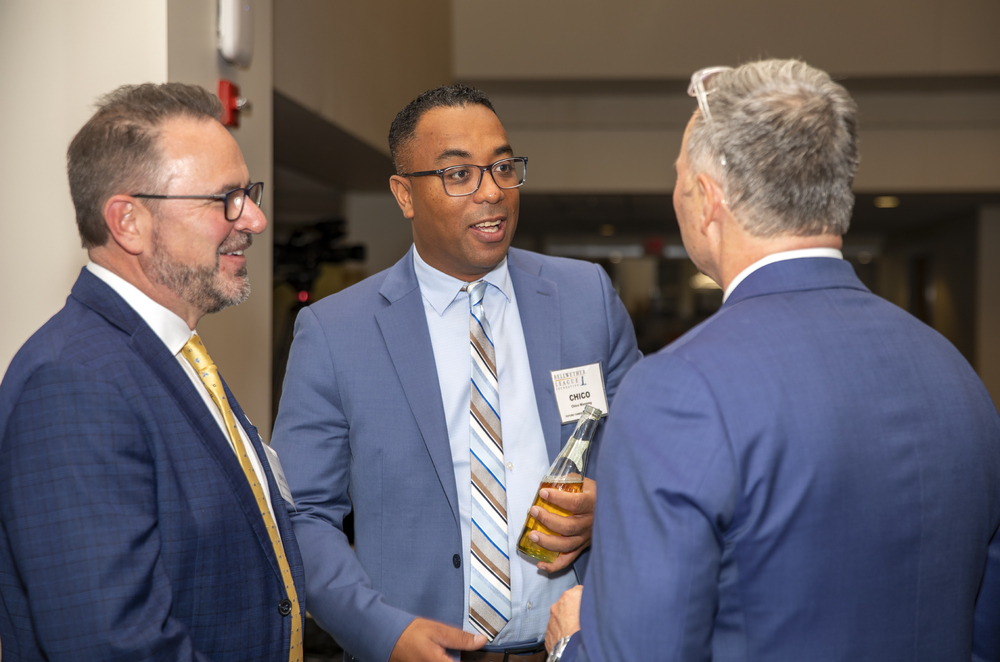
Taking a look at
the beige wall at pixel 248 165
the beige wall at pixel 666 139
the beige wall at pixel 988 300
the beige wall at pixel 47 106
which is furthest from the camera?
the beige wall at pixel 988 300

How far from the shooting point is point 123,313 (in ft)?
3.83

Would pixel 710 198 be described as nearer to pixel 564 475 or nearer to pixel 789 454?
pixel 789 454

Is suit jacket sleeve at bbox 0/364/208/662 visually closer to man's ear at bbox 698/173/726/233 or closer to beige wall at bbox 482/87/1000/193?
man's ear at bbox 698/173/726/233

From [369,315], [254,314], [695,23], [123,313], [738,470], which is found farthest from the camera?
[695,23]

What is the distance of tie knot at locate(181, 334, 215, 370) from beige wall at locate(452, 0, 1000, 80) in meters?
6.54

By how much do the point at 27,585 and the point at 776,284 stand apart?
1.05 metres

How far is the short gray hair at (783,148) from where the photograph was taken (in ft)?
3.23

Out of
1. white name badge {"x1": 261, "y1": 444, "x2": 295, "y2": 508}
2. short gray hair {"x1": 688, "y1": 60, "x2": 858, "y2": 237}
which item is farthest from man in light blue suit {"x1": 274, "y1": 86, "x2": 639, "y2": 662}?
short gray hair {"x1": 688, "y1": 60, "x2": 858, "y2": 237}

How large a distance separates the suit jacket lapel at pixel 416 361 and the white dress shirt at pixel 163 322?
40 centimetres

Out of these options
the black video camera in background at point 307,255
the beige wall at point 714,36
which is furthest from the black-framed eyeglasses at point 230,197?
the beige wall at point 714,36

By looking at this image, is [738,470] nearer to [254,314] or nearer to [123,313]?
[123,313]

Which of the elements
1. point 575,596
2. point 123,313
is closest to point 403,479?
point 575,596

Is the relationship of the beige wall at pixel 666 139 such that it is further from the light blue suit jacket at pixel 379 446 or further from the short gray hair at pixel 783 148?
the short gray hair at pixel 783 148

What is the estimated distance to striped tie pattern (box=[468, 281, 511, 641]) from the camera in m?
1.58
